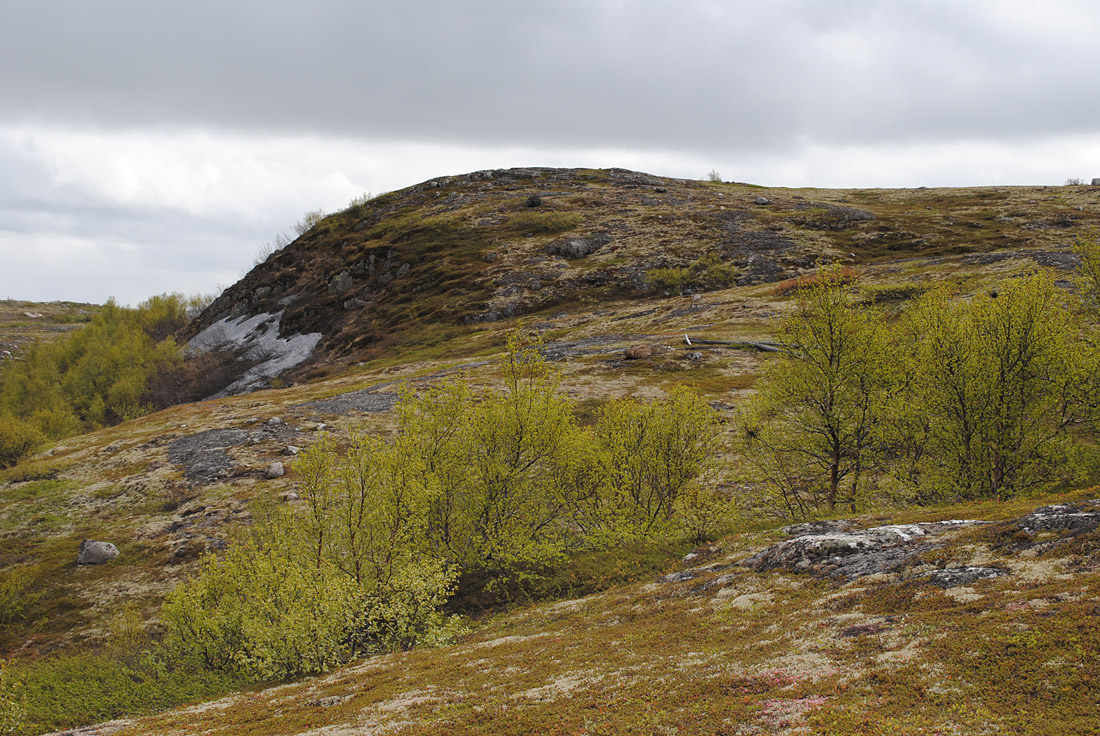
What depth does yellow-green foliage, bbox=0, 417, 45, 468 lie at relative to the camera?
231 ft

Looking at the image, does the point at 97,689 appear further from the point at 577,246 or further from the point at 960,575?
the point at 577,246

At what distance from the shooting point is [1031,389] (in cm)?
3159

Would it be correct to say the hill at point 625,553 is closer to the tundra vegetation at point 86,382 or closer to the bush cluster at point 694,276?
the bush cluster at point 694,276

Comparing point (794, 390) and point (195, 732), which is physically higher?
point (794, 390)

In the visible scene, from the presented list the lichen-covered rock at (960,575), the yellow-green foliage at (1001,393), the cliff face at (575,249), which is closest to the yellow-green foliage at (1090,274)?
the yellow-green foliage at (1001,393)

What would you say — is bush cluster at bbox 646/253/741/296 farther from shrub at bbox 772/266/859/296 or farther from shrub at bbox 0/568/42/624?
shrub at bbox 0/568/42/624

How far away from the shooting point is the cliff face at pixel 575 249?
414ft

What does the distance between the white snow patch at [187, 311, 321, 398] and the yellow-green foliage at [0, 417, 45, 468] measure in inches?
1820

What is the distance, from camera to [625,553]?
3453cm

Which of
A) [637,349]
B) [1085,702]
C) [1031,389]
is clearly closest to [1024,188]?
[637,349]

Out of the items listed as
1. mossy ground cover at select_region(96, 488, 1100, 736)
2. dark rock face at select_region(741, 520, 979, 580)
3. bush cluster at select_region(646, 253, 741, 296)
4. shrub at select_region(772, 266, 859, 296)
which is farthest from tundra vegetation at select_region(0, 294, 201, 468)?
dark rock face at select_region(741, 520, 979, 580)

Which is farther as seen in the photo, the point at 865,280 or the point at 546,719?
the point at 865,280

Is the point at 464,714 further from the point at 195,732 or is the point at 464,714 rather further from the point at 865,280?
the point at 865,280

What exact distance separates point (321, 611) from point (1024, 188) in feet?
733
